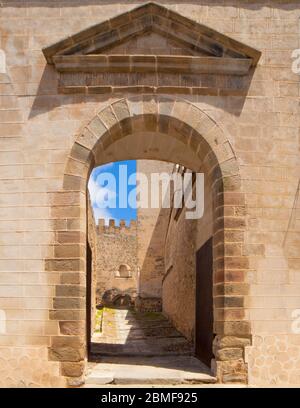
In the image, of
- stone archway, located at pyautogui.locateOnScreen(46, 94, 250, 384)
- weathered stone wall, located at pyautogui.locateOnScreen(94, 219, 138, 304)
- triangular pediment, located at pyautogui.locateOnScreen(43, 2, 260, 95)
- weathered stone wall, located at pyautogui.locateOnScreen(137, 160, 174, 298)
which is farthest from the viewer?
weathered stone wall, located at pyautogui.locateOnScreen(94, 219, 138, 304)

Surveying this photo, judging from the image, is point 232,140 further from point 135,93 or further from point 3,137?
point 3,137

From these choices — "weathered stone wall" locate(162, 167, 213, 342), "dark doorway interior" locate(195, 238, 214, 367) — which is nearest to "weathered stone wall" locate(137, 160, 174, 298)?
"weathered stone wall" locate(162, 167, 213, 342)

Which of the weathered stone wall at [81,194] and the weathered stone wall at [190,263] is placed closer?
the weathered stone wall at [81,194]

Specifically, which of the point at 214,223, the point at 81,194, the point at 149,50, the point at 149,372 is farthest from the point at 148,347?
the point at 149,50

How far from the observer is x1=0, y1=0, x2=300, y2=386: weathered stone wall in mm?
5461

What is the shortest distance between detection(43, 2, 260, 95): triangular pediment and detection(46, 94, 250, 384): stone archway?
46 cm

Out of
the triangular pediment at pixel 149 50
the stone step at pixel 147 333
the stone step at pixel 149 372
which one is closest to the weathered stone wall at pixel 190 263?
the stone step at pixel 147 333

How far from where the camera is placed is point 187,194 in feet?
32.3

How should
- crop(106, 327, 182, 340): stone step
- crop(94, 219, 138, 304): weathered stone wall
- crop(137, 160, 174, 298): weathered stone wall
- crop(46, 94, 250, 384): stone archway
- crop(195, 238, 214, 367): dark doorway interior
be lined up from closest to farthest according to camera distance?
crop(46, 94, 250, 384): stone archway < crop(195, 238, 214, 367): dark doorway interior < crop(106, 327, 182, 340): stone step < crop(137, 160, 174, 298): weathered stone wall < crop(94, 219, 138, 304): weathered stone wall

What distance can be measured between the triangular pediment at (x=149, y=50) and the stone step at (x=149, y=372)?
3783 mm

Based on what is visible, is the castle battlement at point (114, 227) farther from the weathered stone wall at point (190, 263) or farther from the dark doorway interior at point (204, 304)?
the dark doorway interior at point (204, 304)

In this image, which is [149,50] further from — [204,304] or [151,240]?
[151,240]

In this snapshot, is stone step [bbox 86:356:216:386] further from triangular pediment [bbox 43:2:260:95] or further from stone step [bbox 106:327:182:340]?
triangular pediment [bbox 43:2:260:95]

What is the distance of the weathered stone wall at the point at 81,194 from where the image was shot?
5.46 m
